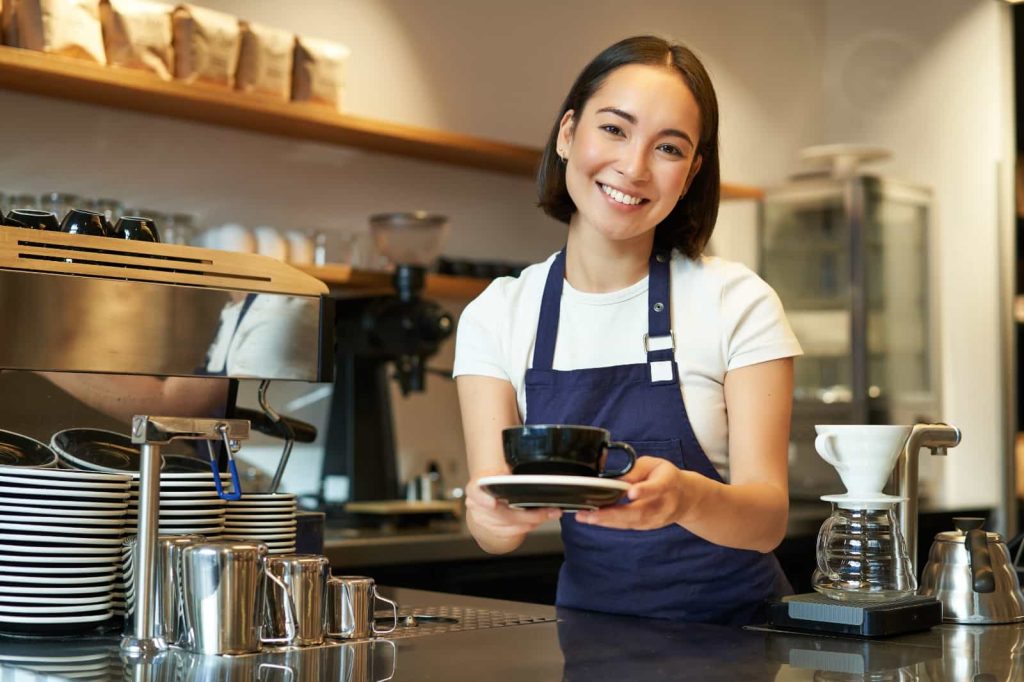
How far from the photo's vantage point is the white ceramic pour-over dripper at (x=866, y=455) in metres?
1.69

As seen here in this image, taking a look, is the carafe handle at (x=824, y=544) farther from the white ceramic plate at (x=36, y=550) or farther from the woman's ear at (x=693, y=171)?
the white ceramic plate at (x=36, y=550)

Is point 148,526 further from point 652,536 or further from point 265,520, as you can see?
point 652,536

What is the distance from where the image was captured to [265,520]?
5.78 feet

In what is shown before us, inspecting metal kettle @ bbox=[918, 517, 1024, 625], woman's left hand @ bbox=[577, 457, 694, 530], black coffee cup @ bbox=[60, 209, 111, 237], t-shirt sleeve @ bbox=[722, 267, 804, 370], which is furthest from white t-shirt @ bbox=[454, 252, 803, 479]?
black coffee cup @ bbox=[60, 209, 111, 237]

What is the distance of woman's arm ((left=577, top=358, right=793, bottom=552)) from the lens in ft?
4.71

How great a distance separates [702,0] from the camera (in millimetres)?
5051

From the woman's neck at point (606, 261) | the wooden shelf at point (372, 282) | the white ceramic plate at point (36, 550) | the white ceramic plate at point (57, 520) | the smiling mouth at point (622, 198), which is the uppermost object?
the wooden shelf at point (372, 282)

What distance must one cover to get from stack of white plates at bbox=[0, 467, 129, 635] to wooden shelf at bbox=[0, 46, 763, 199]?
5.42 feet

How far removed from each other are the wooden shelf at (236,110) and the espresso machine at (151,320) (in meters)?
1.39

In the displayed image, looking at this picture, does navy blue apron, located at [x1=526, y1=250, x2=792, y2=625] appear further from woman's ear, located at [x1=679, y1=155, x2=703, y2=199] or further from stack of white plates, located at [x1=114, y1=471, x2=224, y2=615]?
stack of white plates, located at [x1=114, y1=471, x2=224, y2=615]

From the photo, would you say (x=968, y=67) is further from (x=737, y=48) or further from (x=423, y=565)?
(x=423, y=565)

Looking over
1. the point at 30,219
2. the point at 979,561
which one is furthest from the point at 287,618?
the point at 979,561

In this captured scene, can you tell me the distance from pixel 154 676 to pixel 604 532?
0.81m

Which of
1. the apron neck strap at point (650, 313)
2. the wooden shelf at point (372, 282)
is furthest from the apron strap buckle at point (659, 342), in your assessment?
the wooden shelf at point (372, 282)
